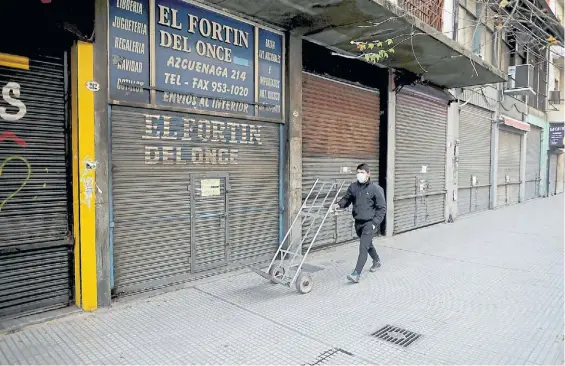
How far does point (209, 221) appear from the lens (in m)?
5.88

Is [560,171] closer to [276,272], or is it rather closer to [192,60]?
[276,272]

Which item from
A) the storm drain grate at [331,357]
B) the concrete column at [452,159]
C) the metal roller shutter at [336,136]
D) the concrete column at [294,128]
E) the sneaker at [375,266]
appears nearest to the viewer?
the storm drain grate at [331,357]

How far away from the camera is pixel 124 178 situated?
4934mm

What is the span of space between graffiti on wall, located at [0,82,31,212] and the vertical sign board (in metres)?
24.8

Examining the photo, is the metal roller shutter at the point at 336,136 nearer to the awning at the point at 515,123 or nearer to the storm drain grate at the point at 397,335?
the storm drain grate at the point at 397,335

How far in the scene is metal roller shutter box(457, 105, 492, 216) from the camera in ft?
43.5

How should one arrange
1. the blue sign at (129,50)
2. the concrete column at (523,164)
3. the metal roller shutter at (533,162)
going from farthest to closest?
1. the metal roller shutter at (533,162)
2. the concrete column at (523,164)
3. the blue sign at (129,50)

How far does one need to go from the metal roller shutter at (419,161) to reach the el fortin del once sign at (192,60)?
171 inches

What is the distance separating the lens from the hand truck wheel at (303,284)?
17.1ft

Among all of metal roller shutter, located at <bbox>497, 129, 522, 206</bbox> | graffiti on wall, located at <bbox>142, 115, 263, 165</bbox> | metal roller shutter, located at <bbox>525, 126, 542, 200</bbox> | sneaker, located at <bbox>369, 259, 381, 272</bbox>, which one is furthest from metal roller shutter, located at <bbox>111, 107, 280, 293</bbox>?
metal roller shutter, located at <bbox>525, 126, 542, 200</bbox>

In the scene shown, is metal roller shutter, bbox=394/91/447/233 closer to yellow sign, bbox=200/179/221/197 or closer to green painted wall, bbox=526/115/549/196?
yellow sign, bbox=200/179/221/197

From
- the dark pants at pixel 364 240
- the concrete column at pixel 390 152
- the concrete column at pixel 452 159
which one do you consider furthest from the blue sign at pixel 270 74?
the concrete column at pixel 452 159

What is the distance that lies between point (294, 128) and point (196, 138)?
1964 mm

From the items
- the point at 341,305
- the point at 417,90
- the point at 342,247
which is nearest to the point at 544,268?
the point at 342,247
